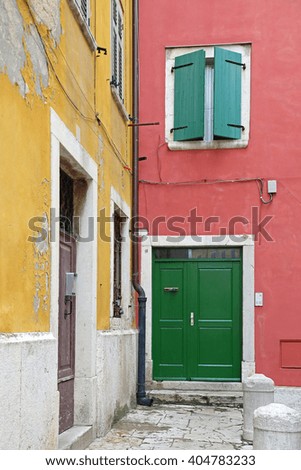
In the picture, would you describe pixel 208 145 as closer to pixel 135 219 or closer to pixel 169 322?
pixel 135 219

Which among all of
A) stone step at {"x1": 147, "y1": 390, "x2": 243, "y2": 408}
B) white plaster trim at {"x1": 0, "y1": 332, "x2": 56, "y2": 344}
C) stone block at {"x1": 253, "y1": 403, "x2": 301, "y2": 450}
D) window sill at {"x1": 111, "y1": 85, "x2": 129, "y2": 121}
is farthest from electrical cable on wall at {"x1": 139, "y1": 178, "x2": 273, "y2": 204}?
stone block at {"x1": 253, "y1": 403, "x2": 301, "y2": 450}

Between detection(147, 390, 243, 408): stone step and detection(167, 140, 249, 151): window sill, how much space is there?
3.69 metres

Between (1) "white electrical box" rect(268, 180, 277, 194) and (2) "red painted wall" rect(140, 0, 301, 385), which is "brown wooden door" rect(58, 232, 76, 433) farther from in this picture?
(1) "white electrical box" rect(268, 180, 277, 194)

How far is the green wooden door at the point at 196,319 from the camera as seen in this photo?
10.4 m

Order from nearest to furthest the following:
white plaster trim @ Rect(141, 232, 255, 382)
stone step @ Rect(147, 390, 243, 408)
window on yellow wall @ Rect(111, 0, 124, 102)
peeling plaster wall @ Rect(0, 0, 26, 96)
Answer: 1. peeling plaster wall @ Rect(0, 0, 26, 96)
2. window on yellow wall @ Rect(111, 0, 124, 102)
3. stone step @ Rect(147, 390, 243, 408)
4. white plaster trim @ Rect(141, 232, 255, 382)

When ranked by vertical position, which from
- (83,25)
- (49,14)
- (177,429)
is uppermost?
(83,25)

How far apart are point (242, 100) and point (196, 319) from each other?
11.3 feet

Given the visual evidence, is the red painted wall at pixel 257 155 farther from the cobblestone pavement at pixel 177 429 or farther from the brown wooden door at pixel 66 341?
the brown wooden door at pixel 66 341

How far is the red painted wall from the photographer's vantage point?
10188mm

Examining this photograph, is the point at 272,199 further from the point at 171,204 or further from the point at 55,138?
the point at 55,138

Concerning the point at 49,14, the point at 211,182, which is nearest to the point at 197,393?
the point at 211,182

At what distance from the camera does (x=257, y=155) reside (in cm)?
1046

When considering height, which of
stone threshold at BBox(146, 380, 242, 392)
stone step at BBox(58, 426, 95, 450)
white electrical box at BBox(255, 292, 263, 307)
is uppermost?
white electrical box at BBox(255, 292, 263, 307)

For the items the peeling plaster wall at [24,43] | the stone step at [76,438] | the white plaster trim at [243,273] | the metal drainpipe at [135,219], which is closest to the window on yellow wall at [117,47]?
the metal drainpipe at [135,219]
